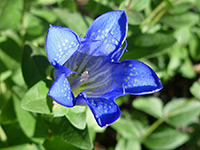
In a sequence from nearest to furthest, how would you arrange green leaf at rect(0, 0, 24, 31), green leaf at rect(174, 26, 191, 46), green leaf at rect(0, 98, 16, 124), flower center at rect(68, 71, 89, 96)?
flower center at rect(68, 71, 89, 96)
green leaf at rect(0, 98, 16, 124)
green leaf at rect(0, 0, 24, 31)
green leaf at rect(174, 26, 191, 46)

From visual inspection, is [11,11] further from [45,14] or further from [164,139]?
[164,139]

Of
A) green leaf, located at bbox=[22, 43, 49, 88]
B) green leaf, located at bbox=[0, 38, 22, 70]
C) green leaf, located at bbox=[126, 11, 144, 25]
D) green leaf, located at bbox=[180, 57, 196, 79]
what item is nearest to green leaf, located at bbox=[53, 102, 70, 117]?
green leaf, located at bbox=[22, 43, 49, 88]

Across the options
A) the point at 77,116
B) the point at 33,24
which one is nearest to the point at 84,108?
the point at 77,116

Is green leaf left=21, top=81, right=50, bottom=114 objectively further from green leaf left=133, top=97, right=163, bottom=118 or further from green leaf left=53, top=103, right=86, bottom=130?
green leaf left=133, top=97, right=163, bottom=118

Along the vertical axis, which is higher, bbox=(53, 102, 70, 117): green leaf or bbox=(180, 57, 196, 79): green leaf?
bbox=(53, 102, 70, 117): green leaf

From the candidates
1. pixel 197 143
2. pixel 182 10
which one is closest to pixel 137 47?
pixel 182 10

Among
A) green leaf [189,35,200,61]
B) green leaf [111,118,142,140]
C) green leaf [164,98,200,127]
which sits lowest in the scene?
green leaf [164,98,200,127]

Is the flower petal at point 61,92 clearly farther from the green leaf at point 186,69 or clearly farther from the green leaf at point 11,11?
the green leaf at point 186,69
